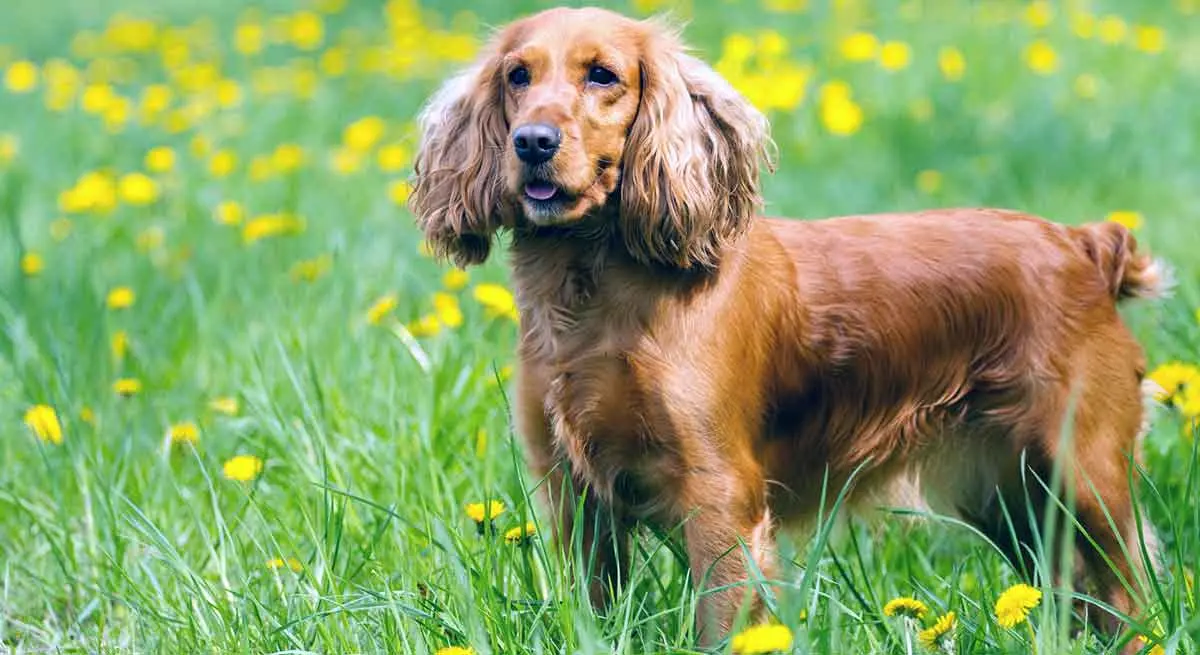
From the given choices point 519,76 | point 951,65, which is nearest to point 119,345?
point 519,76

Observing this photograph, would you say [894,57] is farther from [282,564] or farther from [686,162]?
[282,564]

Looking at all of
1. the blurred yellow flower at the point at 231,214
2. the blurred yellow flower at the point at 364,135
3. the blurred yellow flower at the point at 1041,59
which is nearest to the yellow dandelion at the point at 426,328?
the blurred yellow flower at the point at 231,214

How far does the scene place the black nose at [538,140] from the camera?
2.38m

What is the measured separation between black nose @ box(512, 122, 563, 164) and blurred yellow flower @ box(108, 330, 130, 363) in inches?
62.0

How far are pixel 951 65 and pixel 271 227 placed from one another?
274 centimetres

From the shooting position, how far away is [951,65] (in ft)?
18.4

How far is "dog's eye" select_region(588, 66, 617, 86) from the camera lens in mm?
2555

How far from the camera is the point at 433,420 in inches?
122

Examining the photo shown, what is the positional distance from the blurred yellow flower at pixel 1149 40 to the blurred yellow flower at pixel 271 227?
3.52 m

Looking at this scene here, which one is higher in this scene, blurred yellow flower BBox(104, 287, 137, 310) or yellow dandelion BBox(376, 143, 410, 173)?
yellow dandelion BBox(376, 143, 410, 173)

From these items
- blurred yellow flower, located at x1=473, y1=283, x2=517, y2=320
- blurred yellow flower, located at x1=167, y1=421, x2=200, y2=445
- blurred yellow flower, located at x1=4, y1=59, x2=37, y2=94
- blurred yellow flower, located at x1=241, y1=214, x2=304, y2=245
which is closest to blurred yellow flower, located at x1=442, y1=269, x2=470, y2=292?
blurred yellow flower, located at x1=473, y1=283, x2=517, y2=320

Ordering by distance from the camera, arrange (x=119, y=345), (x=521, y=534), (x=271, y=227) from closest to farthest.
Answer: (x=521, y=534), (x=119, y=345), (x=271, y=227)

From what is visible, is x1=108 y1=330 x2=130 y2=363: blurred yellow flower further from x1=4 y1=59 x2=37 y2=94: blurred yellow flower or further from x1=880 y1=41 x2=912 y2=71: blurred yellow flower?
x1=4 y1=59 x2=37 y2=94: blurred yellow flower

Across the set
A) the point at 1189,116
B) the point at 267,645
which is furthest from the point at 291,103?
the point at 267,645
